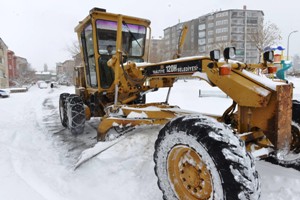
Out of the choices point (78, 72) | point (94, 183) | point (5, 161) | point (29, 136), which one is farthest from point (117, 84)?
point (78, 72)

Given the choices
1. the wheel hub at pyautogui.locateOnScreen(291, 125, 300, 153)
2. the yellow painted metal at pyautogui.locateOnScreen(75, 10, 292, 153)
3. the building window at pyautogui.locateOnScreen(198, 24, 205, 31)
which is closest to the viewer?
the yellow painted metal at pyautogui.locateOnScreen(75, 10, 292, 153)

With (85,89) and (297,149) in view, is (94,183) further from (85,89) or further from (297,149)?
(85,89)

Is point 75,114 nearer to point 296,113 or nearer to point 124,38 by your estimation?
point 124,38

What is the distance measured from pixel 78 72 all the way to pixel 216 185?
257 inches

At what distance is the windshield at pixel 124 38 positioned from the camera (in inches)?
237

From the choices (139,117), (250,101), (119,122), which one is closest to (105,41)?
(119,122)

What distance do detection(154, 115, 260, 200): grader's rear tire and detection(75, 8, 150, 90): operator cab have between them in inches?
134

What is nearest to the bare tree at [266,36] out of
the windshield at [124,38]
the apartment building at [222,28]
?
the windshield at [124,38]

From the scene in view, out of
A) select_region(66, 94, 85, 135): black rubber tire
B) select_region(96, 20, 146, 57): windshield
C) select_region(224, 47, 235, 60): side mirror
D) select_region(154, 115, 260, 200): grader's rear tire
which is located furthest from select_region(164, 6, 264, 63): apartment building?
select_region(154, 115, 260, 200): grader's rear tire

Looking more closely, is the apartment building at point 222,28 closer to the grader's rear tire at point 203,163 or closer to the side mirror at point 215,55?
the side mirror at point 215,55

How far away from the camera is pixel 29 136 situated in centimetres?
636

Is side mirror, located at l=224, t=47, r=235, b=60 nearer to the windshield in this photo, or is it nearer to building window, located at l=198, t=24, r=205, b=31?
the windshield

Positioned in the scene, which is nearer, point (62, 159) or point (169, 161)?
point (169, 161)

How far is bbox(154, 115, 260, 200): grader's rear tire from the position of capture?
7.39ft
